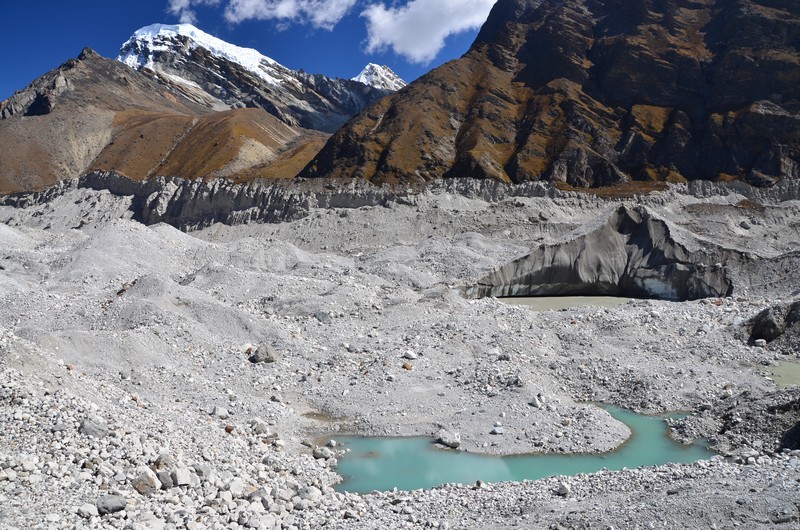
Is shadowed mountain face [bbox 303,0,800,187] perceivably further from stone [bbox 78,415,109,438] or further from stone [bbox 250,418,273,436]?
stone [bbox 78,415,109,438]

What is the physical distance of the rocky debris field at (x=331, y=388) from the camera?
10297mm

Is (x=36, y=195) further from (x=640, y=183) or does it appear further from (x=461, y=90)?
(x=640, y=183)

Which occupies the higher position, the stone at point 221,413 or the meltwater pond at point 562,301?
the meltwater pond at point 562,301

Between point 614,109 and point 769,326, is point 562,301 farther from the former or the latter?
point 614,109

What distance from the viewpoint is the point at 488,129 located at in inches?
2689

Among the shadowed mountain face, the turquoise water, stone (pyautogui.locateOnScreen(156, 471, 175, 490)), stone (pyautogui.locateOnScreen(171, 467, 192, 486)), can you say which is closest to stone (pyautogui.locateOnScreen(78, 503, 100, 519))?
stone (pyautogui.locateOnScreen(156, 471, 175, 490))

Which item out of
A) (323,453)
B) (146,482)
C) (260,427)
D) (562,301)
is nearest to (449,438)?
(323,453)

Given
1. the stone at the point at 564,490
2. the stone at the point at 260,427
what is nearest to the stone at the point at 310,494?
the stone at the point at 260,427

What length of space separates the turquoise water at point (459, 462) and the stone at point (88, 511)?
4909 mm

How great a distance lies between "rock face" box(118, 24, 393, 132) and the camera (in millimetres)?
144375

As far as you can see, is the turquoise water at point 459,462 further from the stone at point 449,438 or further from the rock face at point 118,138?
the rock face at point 118,138

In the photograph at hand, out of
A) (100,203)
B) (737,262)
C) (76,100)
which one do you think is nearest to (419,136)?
(100,203)

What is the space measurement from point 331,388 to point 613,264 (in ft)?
63.4

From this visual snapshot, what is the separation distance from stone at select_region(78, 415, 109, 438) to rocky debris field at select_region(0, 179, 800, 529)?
36 millimetres
